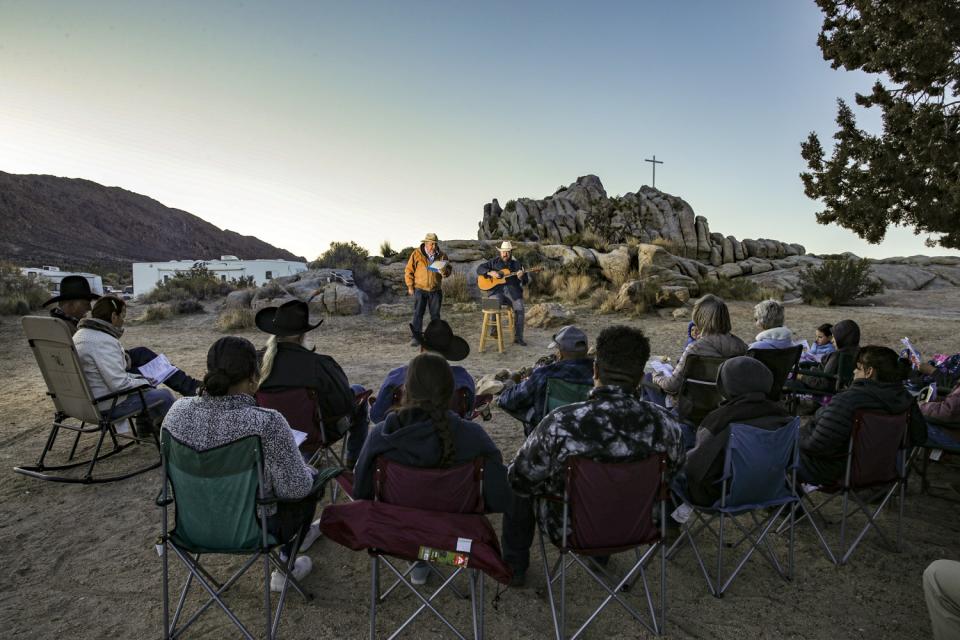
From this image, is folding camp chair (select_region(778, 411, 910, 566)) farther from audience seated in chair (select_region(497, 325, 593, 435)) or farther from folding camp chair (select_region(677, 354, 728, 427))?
audience seated in chair (select_region(497, 325, 593, 435))

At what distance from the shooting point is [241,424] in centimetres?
241

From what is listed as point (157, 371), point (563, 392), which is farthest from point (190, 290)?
point (563, 392)

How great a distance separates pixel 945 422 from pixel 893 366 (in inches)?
43.2

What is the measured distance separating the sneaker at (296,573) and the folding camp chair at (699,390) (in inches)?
107

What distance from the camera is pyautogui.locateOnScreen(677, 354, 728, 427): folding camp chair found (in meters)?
4.02

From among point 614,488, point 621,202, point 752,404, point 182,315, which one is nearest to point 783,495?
point 752,404

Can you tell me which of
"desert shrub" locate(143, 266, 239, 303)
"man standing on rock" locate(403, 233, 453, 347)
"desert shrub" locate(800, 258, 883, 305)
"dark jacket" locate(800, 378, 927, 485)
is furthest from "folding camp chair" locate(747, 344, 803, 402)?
"desert shrub" locate(143, 266, 239, 303)

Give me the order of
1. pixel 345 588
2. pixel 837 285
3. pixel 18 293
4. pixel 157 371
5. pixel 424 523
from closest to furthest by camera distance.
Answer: pixel 424 523
pixel 345 588
pixel 157 371
pixel 837 285
pixel 18 293

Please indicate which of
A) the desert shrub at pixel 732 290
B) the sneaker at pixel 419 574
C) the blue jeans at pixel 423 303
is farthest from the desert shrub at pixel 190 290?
the sneaker at pixel 419 574

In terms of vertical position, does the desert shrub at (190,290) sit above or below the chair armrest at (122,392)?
above

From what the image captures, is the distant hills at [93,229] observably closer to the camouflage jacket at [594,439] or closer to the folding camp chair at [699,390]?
the folding camp chair at [699,390]

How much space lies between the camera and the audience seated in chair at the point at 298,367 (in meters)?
3.58

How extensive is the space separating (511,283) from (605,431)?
8.36m

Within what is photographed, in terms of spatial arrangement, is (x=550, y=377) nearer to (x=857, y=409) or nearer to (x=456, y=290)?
(x=857, y=409)
